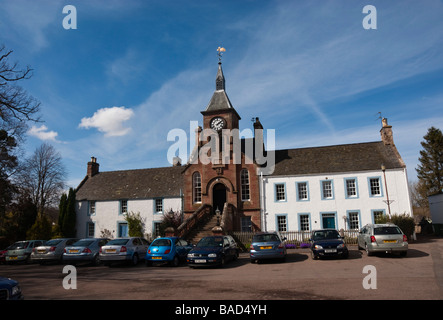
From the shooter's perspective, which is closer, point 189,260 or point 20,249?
point 189,260

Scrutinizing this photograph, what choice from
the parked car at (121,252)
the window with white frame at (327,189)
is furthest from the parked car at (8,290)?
the window with white frame at (327,189)

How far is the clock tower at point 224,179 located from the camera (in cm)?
2922

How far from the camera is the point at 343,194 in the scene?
90.9ft

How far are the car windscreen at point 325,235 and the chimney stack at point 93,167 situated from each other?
32.7 m

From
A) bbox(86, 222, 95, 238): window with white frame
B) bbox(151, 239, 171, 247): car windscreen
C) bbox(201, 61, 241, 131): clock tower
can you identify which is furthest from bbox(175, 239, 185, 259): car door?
bbox(86, 222, 95, 238): window with white frame

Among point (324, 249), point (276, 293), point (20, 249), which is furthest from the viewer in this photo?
point (20, 249)

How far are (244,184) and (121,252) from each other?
53.7 ft

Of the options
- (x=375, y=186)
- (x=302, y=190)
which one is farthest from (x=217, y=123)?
(x=375, y=186)

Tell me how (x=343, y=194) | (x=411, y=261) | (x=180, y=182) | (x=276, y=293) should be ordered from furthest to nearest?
1. (x=180, y=182)
2. (x=343, y=194)
3. (x=411, y=261)
4. (x=276, y=293)

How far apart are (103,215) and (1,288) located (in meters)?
30.5

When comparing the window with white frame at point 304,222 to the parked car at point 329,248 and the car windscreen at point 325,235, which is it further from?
the parked car at point 329,248

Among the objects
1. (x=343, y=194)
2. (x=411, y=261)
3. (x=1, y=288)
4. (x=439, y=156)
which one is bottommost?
(x=411, y=261)
